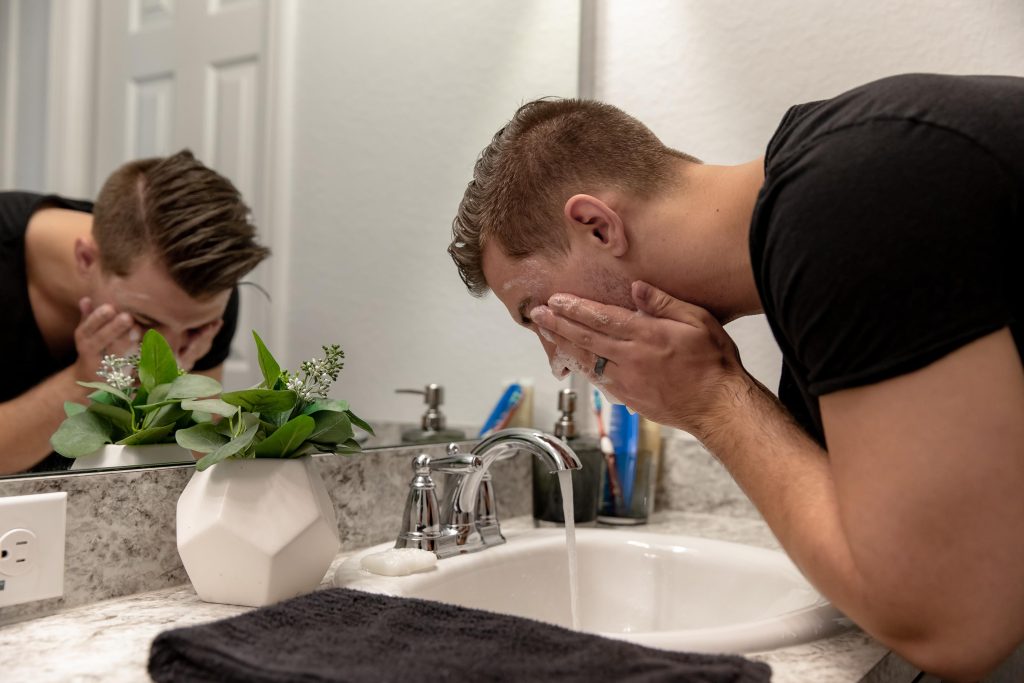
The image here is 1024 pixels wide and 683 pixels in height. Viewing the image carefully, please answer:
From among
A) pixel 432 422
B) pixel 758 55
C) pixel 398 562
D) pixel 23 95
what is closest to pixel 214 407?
pixel 398 562

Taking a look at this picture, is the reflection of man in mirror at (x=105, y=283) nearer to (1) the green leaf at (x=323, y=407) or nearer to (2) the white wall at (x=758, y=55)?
(1) the green leaf at (x=323, y=407)

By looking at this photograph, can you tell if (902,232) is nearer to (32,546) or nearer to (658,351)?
(658,351)

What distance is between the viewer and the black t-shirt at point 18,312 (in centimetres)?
88

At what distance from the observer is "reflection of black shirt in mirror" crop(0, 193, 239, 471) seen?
2.88 feet

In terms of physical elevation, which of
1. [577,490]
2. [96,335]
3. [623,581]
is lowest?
[623,581]

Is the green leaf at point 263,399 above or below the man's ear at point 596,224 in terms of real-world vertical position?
below

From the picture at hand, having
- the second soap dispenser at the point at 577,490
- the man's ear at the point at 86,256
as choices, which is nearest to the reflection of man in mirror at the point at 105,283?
the man's ear at the point at 86,256

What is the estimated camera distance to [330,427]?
2.99 feet

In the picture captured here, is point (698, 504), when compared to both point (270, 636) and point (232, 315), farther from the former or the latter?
point (270, 636)

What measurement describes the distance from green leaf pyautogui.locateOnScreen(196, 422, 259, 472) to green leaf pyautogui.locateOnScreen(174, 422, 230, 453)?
0.03 metres

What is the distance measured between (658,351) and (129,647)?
57 cm

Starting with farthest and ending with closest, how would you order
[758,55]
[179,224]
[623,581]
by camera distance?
[758,55]
[623,581]
[179,224]

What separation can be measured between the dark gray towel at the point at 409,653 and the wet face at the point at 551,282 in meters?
0.40

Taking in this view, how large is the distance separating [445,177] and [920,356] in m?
0.87
